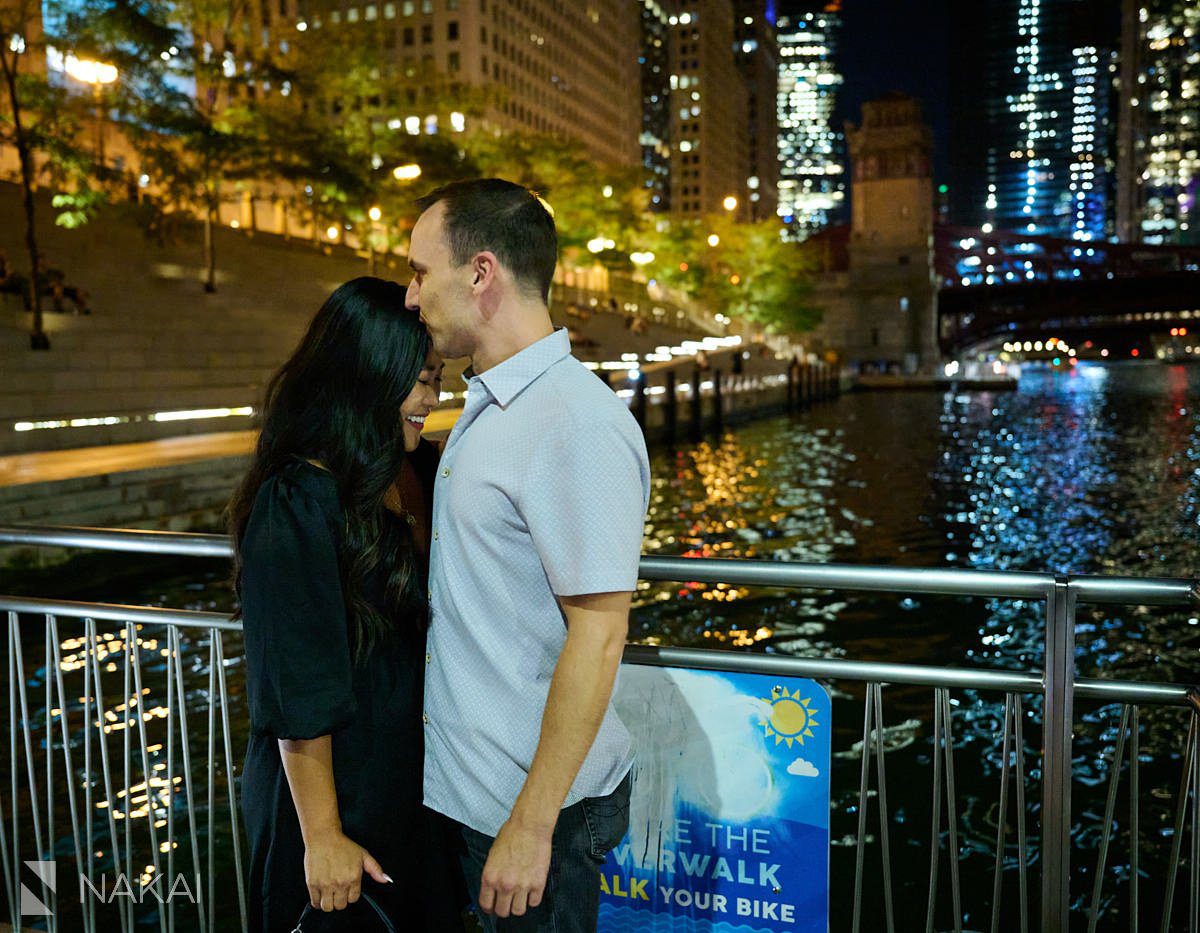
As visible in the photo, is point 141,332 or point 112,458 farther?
point 141,332

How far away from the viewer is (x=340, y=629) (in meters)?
2.31

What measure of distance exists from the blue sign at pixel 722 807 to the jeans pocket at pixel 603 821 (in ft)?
2.52

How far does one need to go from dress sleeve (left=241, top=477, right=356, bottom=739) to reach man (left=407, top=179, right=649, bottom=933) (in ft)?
0.77

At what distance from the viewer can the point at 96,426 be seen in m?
18.6

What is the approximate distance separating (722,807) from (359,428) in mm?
1648

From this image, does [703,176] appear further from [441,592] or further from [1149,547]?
[441,592]

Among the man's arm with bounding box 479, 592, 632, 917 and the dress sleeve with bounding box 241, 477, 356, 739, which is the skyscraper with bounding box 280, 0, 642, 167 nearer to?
the dress sleeve with bounding box 241, 477, 356, 739

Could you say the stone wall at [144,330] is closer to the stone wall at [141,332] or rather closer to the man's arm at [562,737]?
the stone wall at [141,332]

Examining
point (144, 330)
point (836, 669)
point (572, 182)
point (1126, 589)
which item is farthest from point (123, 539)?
point (572, 182)

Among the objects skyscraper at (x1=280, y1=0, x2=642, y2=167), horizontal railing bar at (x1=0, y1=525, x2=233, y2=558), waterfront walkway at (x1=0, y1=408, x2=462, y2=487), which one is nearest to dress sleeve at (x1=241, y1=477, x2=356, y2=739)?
horizontal railing bar at (x1=0, y1=525, x2=233, y2=558)

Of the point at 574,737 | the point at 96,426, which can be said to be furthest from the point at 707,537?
the point at 574,737

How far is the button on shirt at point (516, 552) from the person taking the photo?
6.97ft

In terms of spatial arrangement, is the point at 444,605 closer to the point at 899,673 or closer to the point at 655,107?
the point at 899,673

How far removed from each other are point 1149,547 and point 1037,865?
44.6 feet
